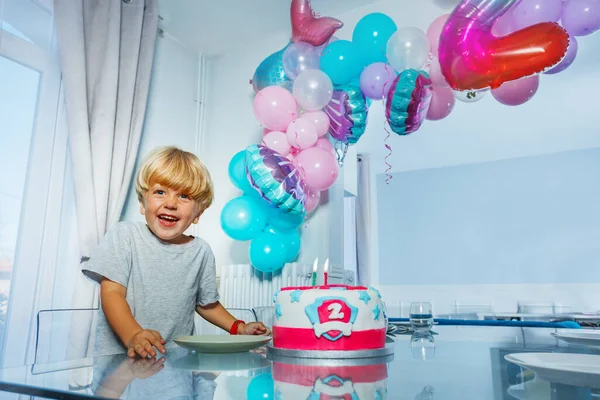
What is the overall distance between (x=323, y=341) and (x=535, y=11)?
189 centimetres

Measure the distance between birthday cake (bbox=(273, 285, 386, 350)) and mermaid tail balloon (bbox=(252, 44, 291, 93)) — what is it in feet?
6.87

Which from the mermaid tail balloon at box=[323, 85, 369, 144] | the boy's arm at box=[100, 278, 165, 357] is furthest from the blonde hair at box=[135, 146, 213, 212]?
the mermaid tail balloon at box=[323, 85, 369, 144]

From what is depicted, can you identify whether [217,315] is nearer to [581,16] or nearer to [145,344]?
[145,344]

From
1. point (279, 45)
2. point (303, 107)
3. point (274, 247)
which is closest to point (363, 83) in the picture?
point (303, 107)

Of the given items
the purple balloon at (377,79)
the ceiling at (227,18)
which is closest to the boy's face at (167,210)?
the purple balloon at (377,79)

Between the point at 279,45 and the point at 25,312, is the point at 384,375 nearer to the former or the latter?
the point at 25,312

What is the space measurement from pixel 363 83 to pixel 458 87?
0.59 meters

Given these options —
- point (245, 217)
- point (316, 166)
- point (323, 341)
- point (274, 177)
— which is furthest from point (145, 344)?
point (245, 217)

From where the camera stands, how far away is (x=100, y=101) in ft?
9.04

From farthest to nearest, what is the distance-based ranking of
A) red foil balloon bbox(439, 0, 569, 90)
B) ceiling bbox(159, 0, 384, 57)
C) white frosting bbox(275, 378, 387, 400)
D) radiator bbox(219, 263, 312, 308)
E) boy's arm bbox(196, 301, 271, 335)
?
ceiling bbox(159, 0, 384, 57)
radiator bbox(219, 263, 312, 308)
red foil balloon bbox(439, 0, 569, 90)
boy's arm bbox(196, 301, 271, 335)
white frosting bbox(275, 378, 387, 400)

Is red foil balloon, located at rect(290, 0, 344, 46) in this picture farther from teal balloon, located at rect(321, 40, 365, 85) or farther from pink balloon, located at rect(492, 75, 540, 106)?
pink balloon, located at rect(492, 75, 540, 106)

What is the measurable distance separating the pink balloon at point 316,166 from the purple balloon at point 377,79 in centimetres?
37

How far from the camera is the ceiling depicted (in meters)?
3.24

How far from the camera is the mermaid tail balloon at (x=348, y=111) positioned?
2.46 meters
